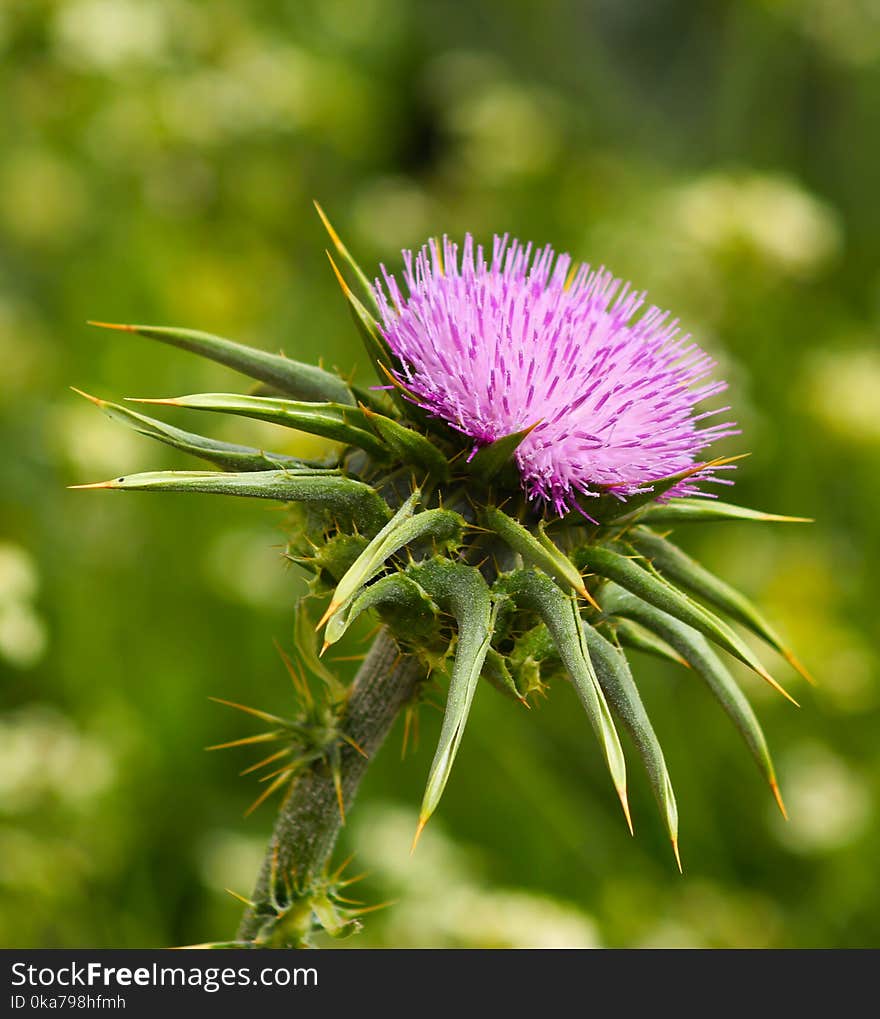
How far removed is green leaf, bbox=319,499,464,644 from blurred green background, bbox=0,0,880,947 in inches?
44.3

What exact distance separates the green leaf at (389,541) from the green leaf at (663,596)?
235 millimetres

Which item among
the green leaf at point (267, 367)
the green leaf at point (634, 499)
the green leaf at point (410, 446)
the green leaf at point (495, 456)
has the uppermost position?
the green leaf at point (267, 367)

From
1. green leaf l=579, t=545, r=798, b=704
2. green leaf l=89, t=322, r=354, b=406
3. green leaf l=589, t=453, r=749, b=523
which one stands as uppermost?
green leaf l=89, t=322, r=354, b=406

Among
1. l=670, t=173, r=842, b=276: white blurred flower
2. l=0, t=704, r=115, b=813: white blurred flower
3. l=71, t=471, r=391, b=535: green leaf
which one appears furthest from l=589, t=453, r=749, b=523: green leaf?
l=670, t=173, r=842, b=276: white blurred flower

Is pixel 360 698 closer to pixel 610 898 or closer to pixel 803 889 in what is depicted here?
pixel 610 898

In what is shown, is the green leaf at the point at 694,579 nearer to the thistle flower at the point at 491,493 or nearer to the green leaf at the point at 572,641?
the thistle flower at the point at 491,493

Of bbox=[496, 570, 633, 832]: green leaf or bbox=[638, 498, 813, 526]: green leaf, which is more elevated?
bbox=[638, 498, 813, 526]: green leaf

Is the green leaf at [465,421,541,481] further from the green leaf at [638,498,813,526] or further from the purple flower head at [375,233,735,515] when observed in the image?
the green leaf at [638,498,813,526]

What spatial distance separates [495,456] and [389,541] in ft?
0.74

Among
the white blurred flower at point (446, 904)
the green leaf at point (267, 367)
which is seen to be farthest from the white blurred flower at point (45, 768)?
the green leaf at point (267, 367)

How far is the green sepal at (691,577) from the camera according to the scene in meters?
1.97

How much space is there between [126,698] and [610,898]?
5.22ft

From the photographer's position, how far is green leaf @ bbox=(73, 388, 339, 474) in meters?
1.71
